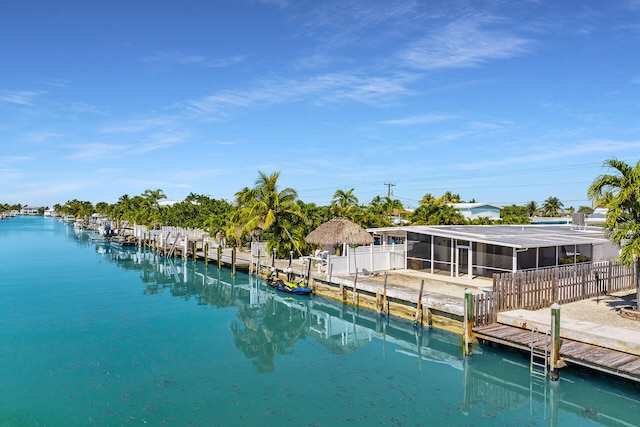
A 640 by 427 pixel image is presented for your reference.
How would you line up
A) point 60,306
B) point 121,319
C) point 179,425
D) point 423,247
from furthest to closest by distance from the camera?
point 423,247 < point 60,306 < point 121,319 < point 179,425

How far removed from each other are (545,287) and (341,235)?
40.8ft

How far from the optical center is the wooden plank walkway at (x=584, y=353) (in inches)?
487

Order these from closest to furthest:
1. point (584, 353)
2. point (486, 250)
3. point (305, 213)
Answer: point (584, 353) < point (486, 250) < point (305, 213)

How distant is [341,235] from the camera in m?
28.1

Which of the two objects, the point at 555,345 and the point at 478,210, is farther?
the point at 478,210

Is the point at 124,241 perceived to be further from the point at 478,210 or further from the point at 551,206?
the point at 551,206

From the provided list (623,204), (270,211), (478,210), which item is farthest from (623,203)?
(478,210)

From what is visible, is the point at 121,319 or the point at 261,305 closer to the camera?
the point at 121,319

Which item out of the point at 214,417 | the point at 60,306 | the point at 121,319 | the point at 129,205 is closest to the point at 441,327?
the point at 214,417

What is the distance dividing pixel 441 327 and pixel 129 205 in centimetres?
7931

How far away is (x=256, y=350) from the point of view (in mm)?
18484

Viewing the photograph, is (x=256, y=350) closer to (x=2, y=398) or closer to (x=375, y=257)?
(x=2, y=398)

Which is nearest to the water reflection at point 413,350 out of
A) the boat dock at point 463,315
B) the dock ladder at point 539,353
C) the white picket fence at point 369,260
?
the dock ladder at point 539,353

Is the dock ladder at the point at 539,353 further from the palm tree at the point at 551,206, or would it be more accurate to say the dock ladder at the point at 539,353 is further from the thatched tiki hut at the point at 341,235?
the palm tree at the point at 551,206
